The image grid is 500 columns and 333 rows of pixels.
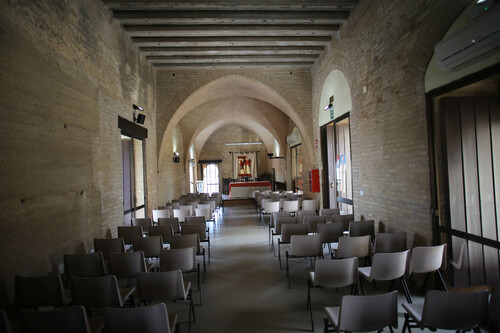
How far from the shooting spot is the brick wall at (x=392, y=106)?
4.27 m

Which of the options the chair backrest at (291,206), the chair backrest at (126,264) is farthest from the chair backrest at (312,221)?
the chair backrest at (126,264)

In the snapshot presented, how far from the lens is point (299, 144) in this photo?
46.2 feet

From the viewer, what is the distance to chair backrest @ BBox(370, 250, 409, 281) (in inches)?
133

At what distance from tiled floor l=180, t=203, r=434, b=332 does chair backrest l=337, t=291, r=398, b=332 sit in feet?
3.36

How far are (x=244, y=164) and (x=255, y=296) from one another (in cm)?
1989

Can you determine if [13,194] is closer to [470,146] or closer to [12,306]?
[12,306]

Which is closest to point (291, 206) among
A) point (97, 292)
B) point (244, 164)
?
point (97, 292)

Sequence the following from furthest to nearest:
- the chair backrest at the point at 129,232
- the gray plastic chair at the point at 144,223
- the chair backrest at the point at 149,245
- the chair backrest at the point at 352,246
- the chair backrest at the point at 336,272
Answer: the gray plastic chair at the point at 144,223
the chair backrest at the point at 129,232
the chair backrest at the point at 149,245
the chair backrest at the point at 352,246
the chair backrest at the point at 336,272

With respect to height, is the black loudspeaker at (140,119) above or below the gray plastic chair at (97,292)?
above

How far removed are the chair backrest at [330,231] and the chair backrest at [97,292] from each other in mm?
3358

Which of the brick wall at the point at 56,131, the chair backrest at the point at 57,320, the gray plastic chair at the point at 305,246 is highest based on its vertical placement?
the brick wall at the point at 56,131

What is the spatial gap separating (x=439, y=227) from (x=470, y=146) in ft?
3.82

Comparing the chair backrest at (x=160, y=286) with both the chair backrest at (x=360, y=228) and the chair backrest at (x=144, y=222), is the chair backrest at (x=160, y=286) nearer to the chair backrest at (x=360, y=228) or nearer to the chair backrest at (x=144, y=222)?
the chair backrest at (x=360, y=228)

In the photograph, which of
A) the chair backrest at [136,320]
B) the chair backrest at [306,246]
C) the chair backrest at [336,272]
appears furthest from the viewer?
the chair backrest at [306,246]
